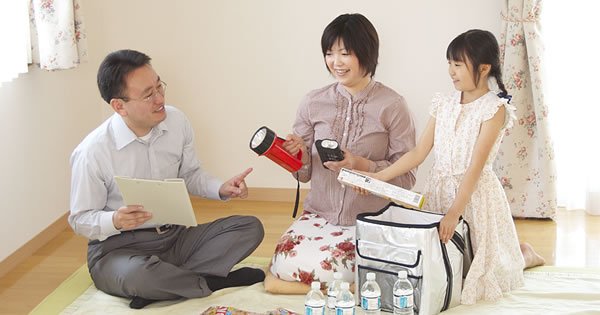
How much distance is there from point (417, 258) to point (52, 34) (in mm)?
1865

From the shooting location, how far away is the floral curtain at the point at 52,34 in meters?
3.13

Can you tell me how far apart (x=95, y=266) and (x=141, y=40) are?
165cm

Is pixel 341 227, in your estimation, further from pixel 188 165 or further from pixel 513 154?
pixel 513 154

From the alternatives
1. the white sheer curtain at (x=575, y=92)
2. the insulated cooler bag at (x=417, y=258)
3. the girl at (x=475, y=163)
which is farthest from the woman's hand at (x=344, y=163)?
the white sheer curtain at (x=575, y=92)

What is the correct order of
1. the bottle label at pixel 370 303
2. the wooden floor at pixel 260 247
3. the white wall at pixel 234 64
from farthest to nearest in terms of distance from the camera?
the white wall at pixel 234 64, the wooden floor at pixel 260 247, the bottle label at pixel 370 303

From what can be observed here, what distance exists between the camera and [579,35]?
3.54 metres

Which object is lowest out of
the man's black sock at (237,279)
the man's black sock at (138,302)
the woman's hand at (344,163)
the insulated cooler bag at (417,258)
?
the man's black sock at (138,302)

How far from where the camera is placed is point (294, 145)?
9.17ft

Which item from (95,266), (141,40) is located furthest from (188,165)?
(141,40)

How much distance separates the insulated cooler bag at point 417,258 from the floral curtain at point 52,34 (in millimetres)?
1549

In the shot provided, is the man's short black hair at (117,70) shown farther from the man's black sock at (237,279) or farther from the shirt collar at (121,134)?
the man's black sock at (237,279)

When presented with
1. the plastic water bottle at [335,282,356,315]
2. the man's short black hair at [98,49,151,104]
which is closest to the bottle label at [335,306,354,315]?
the plastic water bottle at [335,282,356,315]

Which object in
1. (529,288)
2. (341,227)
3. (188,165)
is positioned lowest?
(529,288)

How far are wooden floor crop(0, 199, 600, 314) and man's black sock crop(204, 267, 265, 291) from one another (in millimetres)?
323
